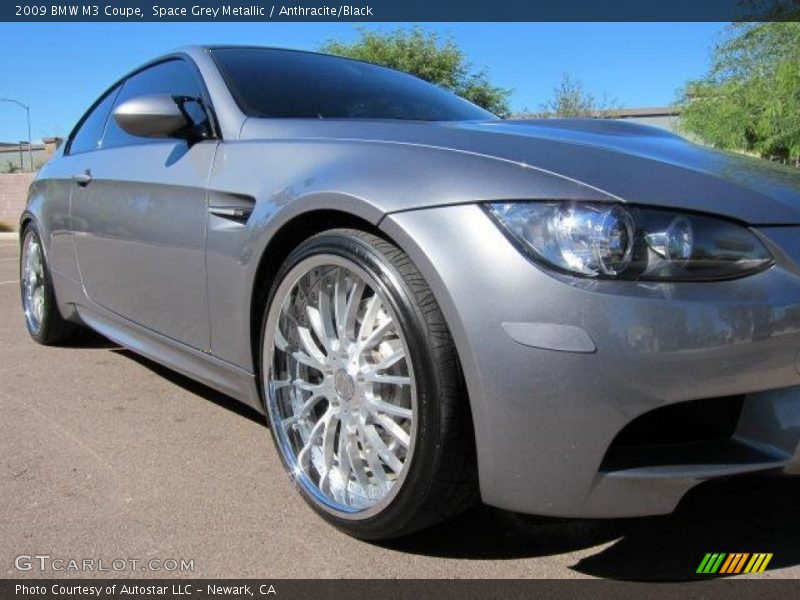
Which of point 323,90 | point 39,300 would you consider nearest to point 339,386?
point 323,90

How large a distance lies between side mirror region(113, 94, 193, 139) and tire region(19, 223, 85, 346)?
6.50ft

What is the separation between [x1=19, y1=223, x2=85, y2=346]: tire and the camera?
4.63m

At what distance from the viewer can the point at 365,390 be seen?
87.4 inches

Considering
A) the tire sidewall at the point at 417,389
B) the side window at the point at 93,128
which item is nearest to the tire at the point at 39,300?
the side window at the point at 93,128

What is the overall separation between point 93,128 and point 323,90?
187cm

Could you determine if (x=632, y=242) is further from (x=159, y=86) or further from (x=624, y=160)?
(x=159, y=86)

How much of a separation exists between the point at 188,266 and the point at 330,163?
2.66 ft

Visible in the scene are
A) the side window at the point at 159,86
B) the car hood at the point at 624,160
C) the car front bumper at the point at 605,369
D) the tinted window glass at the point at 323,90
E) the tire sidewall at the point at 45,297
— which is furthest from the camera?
the tire sidewall at the point at 45,297

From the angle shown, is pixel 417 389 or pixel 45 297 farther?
pixel 45 297

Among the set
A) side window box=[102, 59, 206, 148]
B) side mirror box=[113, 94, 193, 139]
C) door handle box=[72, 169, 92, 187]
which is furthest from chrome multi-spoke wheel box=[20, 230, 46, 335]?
side mirror box=[113, 94, 193, 139]

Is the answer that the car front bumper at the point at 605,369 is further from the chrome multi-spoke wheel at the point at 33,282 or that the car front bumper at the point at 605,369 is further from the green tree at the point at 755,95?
the green tree at the point at 755,95

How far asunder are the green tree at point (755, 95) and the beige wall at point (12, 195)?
18.5 m

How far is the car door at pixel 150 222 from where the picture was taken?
9.27ft
